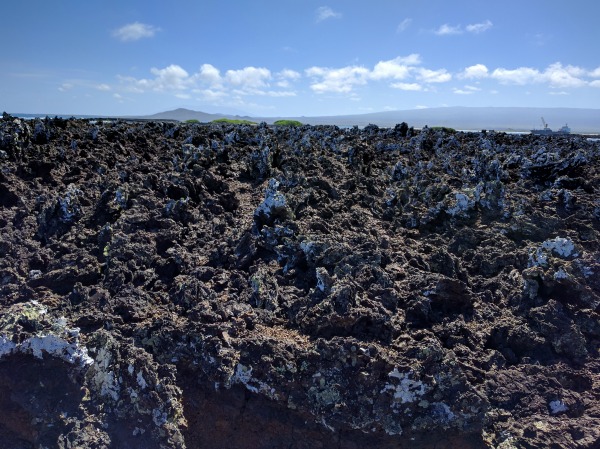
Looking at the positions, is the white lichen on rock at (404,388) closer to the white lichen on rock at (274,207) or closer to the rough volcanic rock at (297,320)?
the rough volcanic rock at (297,320)

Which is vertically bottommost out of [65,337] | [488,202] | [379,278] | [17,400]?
[17,400]

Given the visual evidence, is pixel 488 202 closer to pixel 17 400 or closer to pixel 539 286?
pixel 539 286

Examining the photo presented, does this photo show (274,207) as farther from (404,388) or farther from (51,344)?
(404,388)

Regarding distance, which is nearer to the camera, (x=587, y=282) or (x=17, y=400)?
(x=17, y=400)

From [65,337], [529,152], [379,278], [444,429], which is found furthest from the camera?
[529,152]

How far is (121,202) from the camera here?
21.7 ft

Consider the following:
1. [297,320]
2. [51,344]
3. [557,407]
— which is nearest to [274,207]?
[297,320]

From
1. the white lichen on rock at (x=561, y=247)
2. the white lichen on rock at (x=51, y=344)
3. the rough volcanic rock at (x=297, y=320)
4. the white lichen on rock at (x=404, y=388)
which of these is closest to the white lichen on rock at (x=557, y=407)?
the rough volcanic rock at (x=297, y=320)

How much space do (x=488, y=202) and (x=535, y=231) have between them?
1013mm

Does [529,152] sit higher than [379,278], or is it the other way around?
[529,152]

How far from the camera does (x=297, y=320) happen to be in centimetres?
407

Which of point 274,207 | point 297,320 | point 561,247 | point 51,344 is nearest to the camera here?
point 51,344

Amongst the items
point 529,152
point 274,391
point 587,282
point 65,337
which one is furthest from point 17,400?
point 529,152

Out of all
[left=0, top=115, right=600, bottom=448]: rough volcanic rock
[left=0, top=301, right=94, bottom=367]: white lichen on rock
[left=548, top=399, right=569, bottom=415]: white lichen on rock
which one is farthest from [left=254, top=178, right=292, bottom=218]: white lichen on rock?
[left=548, top=399, right=569, bottom=415]: white lichen on rock
